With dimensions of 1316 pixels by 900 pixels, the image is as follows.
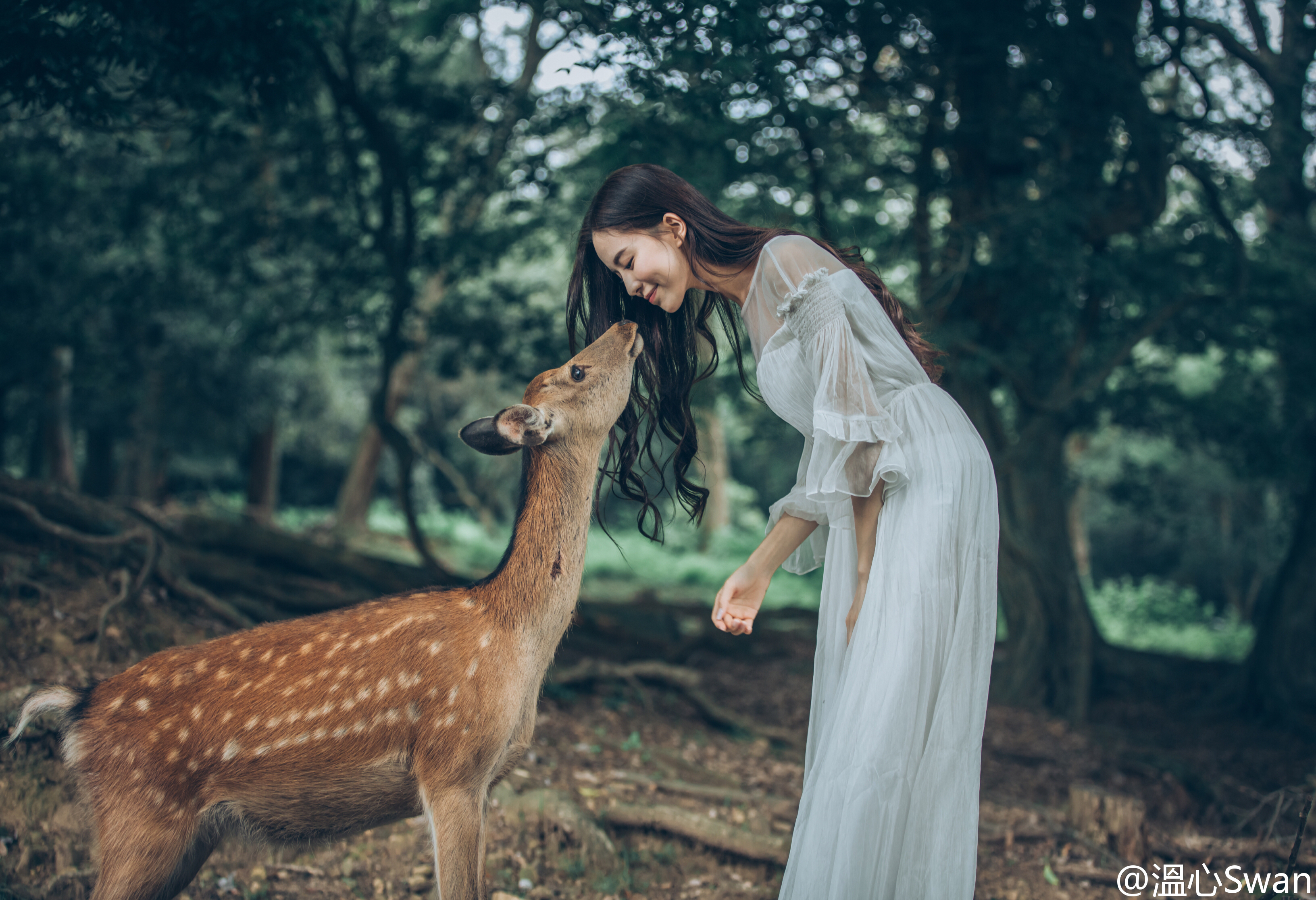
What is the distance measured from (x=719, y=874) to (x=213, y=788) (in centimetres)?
217

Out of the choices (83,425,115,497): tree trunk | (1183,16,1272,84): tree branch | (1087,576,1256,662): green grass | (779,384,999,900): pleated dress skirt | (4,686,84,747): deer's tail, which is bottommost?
(1087,576,1256,662): green grass

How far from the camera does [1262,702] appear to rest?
7.50 metres

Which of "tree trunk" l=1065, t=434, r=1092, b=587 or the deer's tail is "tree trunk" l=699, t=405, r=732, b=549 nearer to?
"tree trunk" l=1065, t=434, r=1092, b=587

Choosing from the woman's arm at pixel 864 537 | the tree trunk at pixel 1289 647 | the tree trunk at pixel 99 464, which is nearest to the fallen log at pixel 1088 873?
the woman's arm at pixel 864 537

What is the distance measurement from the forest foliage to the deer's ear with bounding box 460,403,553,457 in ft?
8.42

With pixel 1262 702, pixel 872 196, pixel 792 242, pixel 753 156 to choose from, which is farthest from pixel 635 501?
pixel 1262 702

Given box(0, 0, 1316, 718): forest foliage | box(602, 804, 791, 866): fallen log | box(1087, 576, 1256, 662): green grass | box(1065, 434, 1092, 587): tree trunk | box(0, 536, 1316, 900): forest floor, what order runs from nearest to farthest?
box(0, 536, 1316, 900): forest floor
box(602, 804, 791, 866): fallen log
box(0, 0, 1316, 718): forest foliage
box(1087, 576, 1256, 662): green grass
box(1065, 434, 1092, 587): tree trunk

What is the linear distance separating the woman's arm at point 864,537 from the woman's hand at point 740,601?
0.89ft

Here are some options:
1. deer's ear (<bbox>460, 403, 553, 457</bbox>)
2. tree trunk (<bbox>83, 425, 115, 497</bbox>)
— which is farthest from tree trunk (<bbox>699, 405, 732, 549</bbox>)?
deer's ear (<bbox>460, 403, 553, 457</bbox>)

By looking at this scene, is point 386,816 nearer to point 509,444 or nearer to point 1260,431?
point 509,444

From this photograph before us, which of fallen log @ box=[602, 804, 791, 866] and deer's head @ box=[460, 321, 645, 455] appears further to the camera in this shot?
fallen log @ box=[602, 804, 791, 866]

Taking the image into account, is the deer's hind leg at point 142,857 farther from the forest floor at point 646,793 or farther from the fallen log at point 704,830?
the fallen log at point 704,830

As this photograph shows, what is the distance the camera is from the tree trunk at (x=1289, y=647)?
293 inches

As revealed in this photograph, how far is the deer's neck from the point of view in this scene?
272cm
